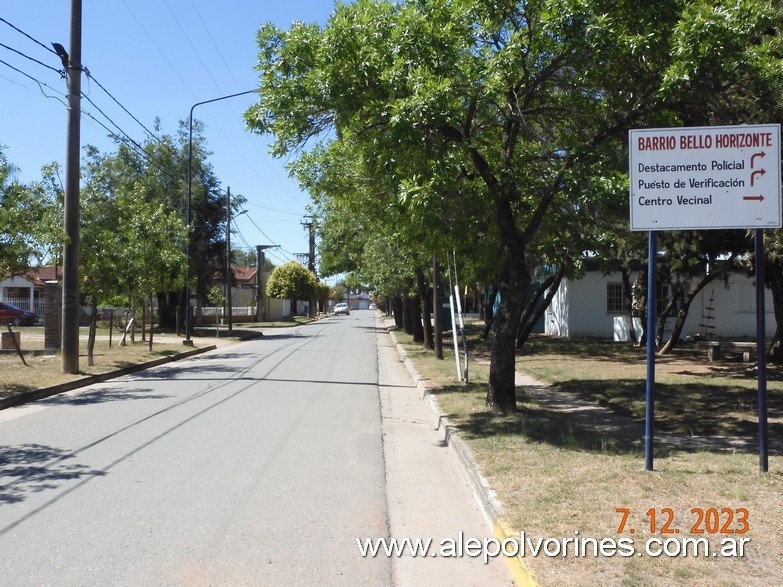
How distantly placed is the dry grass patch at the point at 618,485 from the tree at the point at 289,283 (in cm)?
5485

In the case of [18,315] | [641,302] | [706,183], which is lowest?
[18,315]

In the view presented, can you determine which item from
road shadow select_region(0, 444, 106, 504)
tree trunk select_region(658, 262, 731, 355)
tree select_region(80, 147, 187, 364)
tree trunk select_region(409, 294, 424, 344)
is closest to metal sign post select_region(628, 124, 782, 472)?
road shadow select_region(0, 444, 106, 504)

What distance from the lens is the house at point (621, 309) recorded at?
94.3 ft

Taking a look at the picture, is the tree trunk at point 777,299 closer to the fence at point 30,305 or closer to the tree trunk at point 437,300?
the tree trunk at point 437,300

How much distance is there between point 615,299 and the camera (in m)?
31.0

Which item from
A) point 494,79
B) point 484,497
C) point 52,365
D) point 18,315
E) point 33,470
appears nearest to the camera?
point 484,497

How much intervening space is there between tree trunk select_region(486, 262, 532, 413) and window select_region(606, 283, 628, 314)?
69.5 feet

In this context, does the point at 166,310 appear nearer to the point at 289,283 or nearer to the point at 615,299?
the point at 289,283

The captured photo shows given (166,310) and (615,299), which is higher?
(615,299)

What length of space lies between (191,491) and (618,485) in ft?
12.9

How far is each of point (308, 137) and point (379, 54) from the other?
1.72m

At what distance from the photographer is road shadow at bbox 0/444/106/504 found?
6754 mm

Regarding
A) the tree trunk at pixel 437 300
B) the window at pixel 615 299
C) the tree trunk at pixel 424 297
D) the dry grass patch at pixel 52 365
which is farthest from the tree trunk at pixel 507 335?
the window at pixel 615 299

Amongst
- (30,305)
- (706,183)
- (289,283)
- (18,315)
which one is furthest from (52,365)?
(289,283)
